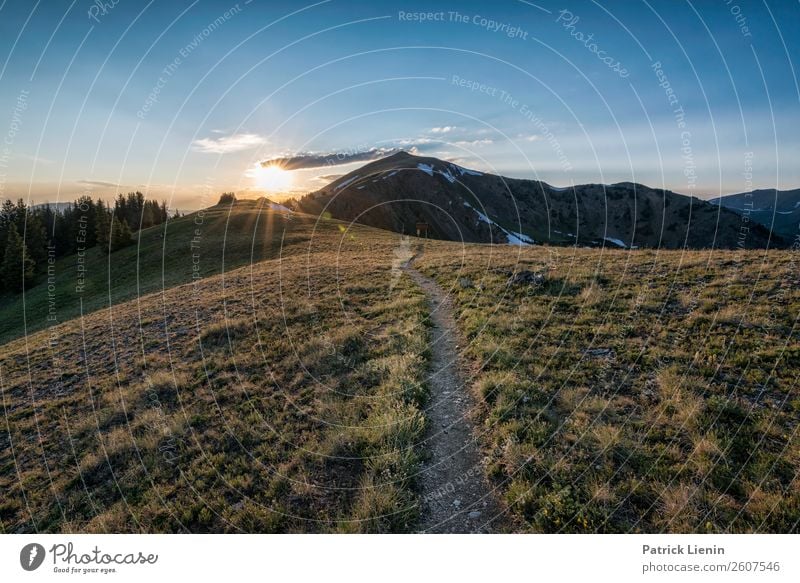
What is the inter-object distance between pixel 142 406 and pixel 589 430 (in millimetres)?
12867

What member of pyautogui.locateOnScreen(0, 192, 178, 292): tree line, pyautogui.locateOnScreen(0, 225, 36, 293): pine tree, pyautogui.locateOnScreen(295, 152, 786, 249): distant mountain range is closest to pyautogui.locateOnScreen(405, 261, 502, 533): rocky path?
pyautogui.locateOnScreen(0, 192, 178, 292): tree line

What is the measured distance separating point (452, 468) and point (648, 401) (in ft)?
→ 16.2

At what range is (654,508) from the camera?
18.5ft

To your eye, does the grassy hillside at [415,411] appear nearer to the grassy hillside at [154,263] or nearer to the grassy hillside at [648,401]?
the grassy hillside at [648,401]

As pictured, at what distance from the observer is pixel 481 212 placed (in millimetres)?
161750

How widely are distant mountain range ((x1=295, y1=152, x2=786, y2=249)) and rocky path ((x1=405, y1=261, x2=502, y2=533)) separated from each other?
9915 cm

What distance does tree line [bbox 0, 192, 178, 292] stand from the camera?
55.2m

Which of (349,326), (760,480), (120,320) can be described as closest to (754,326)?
(760,480)

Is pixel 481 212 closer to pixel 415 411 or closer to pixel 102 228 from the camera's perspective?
pixel 102 228

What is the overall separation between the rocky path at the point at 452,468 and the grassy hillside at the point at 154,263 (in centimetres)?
3234

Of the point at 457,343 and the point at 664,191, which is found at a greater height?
the point at 664,191

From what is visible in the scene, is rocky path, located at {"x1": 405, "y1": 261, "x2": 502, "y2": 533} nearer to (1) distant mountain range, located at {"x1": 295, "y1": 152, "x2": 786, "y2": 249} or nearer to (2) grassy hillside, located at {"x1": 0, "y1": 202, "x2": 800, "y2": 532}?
(2) grassy hillside, located at {"x1": 0, "y1": 202, "x2": 800, "y2": 532}

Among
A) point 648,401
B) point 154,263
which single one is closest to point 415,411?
point 648,401

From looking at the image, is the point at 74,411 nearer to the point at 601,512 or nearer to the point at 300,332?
the point at 300,332
